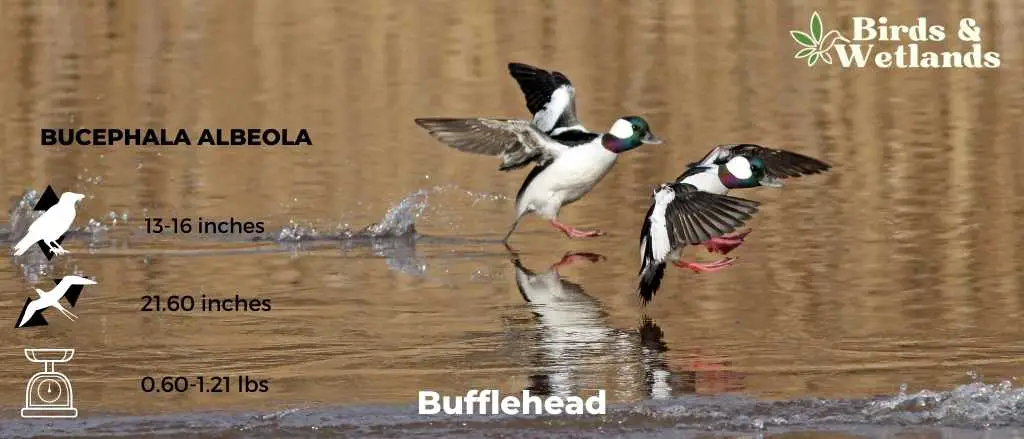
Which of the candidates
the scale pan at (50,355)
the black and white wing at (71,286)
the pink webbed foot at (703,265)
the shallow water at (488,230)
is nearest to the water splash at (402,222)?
the shallow water at (488,230)

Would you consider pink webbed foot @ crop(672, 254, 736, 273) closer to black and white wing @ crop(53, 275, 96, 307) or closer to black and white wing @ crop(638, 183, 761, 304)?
black and white wing @ crop(638, 183, 761, 304)

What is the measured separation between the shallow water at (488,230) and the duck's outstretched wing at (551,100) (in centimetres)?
70

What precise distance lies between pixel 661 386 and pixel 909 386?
88 cm

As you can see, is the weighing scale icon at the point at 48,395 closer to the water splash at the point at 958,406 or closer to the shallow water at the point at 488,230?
the shallow water at the point at 488,230

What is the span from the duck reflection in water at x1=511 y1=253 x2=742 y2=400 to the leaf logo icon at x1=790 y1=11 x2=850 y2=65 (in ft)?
28.7

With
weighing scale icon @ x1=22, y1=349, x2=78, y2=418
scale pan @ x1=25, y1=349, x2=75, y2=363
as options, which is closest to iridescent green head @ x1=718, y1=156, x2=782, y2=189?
scale pan @ x1=25, y1=349, x2=75, y2=363

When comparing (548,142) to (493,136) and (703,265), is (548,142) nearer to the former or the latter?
(493,136)

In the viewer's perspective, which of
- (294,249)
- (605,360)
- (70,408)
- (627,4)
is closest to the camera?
(70,408)

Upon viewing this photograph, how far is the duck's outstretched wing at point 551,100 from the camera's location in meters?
10.5

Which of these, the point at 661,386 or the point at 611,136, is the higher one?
the point at 611,136

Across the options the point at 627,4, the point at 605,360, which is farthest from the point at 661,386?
the point at 627,4

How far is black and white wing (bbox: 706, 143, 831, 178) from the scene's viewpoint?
9.58m

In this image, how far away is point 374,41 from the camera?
17.7 m

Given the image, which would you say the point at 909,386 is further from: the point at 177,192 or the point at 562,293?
the point at 177,192
